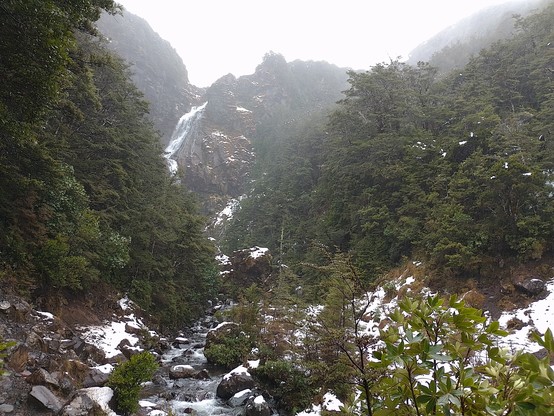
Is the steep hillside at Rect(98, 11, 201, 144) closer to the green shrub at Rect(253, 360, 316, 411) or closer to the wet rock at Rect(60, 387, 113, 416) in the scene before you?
the green shrub at Rect(253, 360, 316, 411)

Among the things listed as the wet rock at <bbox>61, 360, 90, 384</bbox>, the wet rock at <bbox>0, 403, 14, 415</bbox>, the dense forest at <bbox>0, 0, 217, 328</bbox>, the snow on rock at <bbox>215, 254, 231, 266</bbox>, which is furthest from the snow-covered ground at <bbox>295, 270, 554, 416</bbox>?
the snow on rock at <bbox>215, 254, 231, 266</bbox>

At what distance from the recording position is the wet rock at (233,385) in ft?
33.0

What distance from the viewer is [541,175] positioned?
442 inches

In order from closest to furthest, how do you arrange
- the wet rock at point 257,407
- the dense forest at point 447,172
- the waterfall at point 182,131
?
the wet rock at point 257,407 → the dense forest at point 447,172 → the waterfall at point 182,131

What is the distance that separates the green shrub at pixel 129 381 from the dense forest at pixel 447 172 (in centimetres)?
551

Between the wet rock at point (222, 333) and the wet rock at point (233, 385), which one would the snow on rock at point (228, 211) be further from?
the wet rock at point (233, 385)

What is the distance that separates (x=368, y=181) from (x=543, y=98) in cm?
997

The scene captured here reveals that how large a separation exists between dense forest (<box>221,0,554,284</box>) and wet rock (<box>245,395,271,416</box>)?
4.48 meters

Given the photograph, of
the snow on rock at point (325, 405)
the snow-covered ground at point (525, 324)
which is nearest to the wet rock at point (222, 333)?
the snow-covered ground at point (525, 324)

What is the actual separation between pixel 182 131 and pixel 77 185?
51252mm

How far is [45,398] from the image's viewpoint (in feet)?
19.2

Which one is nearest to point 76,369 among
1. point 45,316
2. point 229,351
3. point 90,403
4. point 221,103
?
point 90,403

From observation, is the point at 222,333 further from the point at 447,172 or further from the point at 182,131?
the point at 182,131

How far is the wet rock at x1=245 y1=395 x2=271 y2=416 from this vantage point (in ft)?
29.1
